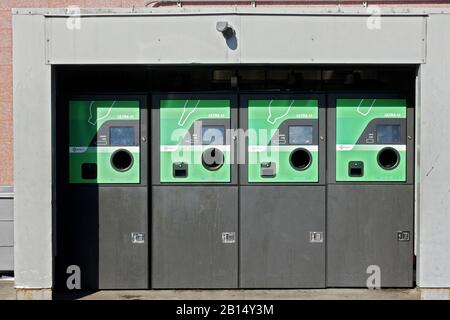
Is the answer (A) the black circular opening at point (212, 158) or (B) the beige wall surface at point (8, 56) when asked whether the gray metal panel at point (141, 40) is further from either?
(B) the beige wall surface at point (8, 56)

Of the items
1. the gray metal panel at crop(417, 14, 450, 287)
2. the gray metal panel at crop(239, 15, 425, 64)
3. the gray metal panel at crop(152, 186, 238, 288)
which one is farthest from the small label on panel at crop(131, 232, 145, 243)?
Result: the gray metal panel at crop(417, 14, 450, 287)

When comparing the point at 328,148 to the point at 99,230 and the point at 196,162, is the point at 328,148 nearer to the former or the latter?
the point at 196,162

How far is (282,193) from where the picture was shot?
278 inches

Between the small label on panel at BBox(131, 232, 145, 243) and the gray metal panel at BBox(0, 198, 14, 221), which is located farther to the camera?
the gray metal panel at BBox(0, 198, 14, 221)

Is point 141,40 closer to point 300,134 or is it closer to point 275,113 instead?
point 275,113

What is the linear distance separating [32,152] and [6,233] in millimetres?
1309

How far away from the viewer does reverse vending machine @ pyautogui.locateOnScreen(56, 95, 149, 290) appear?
7.04 m

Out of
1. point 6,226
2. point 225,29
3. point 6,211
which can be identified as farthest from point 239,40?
point 6,226

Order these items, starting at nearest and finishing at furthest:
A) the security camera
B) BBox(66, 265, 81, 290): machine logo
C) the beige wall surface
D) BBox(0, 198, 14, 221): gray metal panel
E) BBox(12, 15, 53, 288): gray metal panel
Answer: the security camera
BBox(12, 15, 53, 288): gray metal panel
BBox(66, 265, 81, 290): machine logo
BBox(0, 198, 14, 221): gray metal panel
the beige wall surface

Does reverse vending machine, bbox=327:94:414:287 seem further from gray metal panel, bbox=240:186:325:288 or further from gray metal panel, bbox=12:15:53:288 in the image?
gray metal panel, bbox=12:15:53:288

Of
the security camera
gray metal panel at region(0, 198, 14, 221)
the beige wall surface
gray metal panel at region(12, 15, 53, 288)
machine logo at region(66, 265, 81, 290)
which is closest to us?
the security camera

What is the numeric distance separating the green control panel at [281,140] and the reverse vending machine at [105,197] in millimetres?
1261

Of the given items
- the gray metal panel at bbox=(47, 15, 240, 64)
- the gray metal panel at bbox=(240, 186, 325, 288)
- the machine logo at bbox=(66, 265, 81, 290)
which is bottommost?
the machine logo at bbox=(66, 265, 81, 290)

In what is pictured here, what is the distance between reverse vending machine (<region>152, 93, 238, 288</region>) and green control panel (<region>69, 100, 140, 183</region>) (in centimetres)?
26
